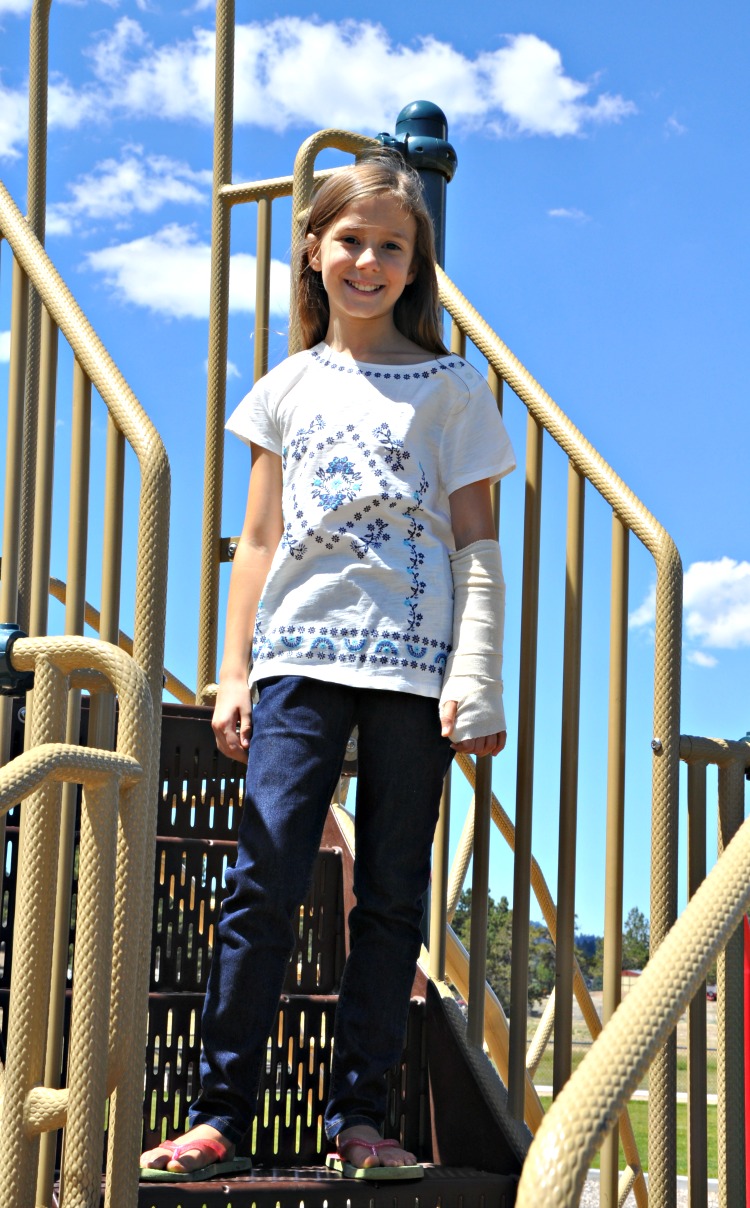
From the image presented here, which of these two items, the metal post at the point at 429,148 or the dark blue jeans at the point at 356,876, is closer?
the dark blue jeans at the point at 356,876

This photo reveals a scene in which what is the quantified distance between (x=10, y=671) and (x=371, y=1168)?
945 millimetres

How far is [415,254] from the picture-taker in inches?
102

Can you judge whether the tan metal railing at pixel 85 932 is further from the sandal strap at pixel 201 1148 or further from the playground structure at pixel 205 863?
the sandal strap at pixel 201 1148

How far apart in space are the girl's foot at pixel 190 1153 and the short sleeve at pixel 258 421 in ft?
3.80

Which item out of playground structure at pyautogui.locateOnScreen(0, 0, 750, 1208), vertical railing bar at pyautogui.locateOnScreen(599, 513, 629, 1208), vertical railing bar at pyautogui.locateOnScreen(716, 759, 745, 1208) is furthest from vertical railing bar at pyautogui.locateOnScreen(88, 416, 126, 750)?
vertical railing bar at pyautogui.locateOnScreen(716, 759, 745, 1208)

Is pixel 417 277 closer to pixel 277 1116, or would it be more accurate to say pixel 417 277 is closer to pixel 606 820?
pixel 606 820

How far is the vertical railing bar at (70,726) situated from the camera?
6.52 ft

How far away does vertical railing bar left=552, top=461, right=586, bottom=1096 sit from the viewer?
2.48 meters

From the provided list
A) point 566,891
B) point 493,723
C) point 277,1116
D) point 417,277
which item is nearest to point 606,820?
point 566,891

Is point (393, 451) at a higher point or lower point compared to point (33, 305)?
lower

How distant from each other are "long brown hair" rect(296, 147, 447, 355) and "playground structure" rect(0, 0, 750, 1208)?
193 millimetres

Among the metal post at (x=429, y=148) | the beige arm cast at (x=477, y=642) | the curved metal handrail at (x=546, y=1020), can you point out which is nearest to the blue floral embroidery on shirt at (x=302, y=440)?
the beige arm cast at (x=477, y=642)

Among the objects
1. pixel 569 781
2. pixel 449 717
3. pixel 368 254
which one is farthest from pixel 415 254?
pixel 569 781

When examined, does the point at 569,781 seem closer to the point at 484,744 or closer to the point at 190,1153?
the point at 484,744
